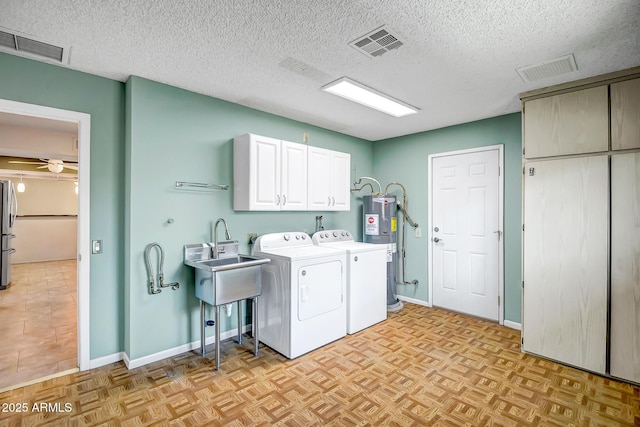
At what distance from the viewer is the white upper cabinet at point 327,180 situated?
12.2ft

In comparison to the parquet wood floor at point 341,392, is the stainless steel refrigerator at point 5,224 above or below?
above

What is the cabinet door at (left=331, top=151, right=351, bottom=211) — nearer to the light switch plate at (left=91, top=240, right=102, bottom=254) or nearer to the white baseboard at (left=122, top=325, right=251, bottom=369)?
the white baseboard at (left=122, top=325, right=251, bottom=369)

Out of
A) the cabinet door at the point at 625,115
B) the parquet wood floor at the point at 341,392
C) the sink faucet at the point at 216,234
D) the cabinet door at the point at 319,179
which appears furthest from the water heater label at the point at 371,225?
the cabinet door at the point at 625,115

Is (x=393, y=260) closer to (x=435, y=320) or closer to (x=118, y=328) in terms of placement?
(x=435, y=320)

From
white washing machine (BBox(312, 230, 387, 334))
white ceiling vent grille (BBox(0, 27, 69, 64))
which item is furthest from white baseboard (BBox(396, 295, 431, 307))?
white ceiling vent grille (BBox(0, 27, 69, 64))

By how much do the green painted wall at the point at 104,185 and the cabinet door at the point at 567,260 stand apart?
153 inches

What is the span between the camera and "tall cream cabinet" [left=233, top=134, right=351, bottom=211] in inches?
125

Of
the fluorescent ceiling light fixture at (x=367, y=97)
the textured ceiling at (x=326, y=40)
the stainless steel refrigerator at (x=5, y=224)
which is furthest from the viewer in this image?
the stainless steel refrigerator at (x=5, y=224)

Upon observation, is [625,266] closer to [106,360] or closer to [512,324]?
[512,324]

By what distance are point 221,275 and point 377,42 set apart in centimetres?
220

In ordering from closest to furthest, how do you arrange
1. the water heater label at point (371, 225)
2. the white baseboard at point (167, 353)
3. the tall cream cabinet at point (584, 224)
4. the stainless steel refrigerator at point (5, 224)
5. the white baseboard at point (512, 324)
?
the tall cream cabinet at point (584, 224), the white baseboard at point (167, 353), the white baseboard at point (512, 324), the water heater label at point (371, 225), the stainless steel refrigerator at point (5, 224)

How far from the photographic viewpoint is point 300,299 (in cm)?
295

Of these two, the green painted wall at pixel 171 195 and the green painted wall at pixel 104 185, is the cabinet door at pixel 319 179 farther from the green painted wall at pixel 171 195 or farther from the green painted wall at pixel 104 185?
the green painted wall at pixel 104 185

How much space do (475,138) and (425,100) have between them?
1203 mm
